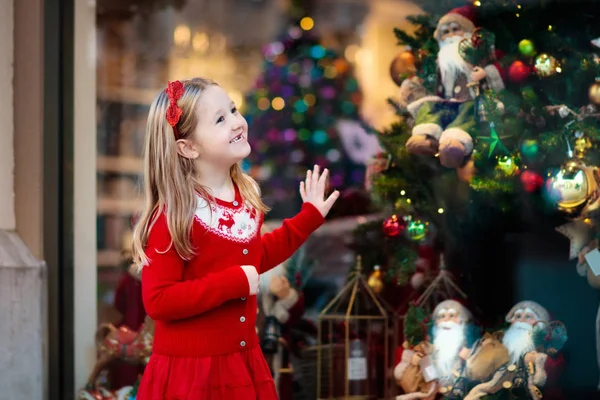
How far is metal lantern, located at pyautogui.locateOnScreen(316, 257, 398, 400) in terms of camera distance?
172 inches

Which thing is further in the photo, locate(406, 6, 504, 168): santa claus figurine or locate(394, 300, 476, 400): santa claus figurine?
locate(394, 300, 476, 400): santa claus figurine

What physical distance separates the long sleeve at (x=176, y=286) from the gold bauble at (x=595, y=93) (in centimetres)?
160

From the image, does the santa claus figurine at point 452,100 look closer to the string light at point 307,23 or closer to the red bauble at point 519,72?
the red bauble at point 519,72

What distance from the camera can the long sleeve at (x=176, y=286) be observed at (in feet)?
9.66

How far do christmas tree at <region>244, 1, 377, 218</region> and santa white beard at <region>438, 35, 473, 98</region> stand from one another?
794 millimetres

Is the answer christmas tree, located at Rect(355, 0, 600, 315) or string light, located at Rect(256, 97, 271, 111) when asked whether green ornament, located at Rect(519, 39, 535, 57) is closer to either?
christmas tree, located at Rect(355, 0, 600, 315)

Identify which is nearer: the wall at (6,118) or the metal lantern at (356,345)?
the metal lantern at (356,345)

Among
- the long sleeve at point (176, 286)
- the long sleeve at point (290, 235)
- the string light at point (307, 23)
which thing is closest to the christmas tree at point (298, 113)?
the string light at point (307, 23)

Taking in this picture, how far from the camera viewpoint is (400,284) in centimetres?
431

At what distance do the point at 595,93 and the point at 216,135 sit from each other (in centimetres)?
152

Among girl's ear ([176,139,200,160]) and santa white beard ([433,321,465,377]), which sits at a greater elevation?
girl's ear ([176,139,200,160])

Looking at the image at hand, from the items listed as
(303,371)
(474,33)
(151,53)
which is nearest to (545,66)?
(474,33)

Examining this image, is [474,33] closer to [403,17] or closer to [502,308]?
[403,17]

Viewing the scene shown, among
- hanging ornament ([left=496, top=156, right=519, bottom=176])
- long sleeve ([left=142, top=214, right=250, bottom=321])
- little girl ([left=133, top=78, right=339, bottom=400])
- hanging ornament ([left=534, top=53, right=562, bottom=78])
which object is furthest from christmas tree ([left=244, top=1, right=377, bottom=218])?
long sleeve ([left=142, top=214, right=250, bottom=321])
